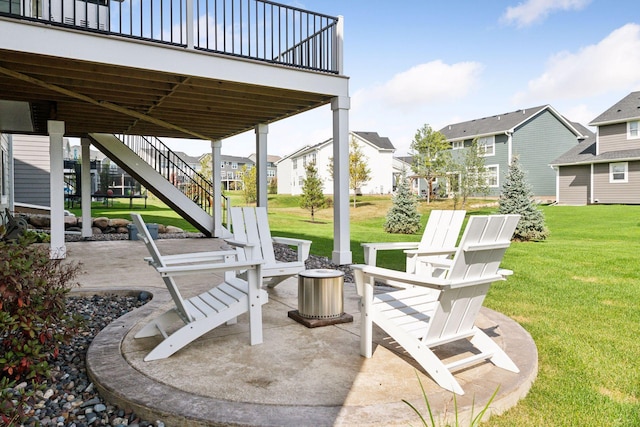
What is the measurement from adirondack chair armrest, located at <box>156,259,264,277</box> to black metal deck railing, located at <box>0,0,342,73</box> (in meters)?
3.93

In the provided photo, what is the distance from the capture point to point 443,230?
459cm

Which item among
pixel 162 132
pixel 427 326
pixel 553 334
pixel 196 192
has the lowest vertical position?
pixel 553 334

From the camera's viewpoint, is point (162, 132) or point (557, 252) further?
point (162, 132)

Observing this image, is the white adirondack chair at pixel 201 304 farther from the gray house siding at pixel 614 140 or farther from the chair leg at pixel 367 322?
the gray house siding at pixel 614 140

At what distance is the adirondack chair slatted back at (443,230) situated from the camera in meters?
4.51

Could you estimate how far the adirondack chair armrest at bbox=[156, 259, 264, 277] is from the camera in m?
3.03

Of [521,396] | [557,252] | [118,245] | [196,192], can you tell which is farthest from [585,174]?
[521,396]

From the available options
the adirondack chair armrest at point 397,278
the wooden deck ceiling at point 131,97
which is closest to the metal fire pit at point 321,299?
the adirondack chair armrest at point 397,278

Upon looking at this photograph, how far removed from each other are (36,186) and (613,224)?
20.9 m

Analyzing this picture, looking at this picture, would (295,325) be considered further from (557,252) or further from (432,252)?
(557,252)

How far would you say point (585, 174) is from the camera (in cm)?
2414

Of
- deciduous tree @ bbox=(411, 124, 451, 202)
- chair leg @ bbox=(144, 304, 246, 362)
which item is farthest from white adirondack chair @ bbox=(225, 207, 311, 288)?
deciduous tree @ bbox=(411, 124, 451, 202)

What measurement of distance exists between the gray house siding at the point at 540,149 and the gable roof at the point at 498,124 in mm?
471

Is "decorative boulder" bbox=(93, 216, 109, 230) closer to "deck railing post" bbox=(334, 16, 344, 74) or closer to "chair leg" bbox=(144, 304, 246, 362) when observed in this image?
"deck railing post" bbox=(334, 16, 344, 74)
